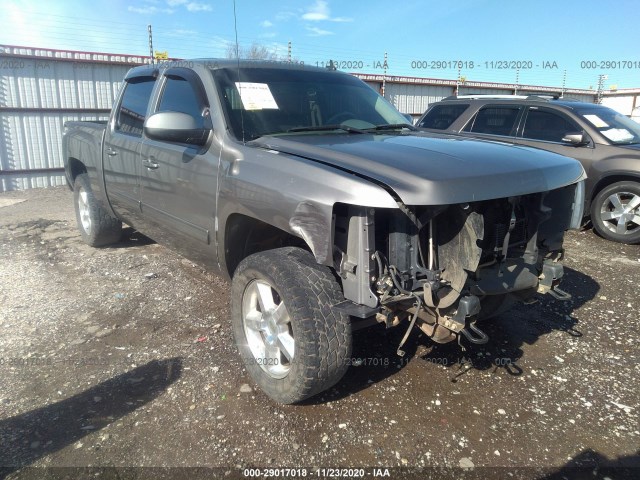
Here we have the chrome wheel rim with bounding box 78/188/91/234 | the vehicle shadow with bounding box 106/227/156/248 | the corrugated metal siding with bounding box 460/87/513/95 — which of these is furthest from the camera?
the corrugated metal siding with bounding box 460/87/513/95

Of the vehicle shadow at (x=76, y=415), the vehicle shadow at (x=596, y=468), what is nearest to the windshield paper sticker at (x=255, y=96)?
the vehicle shadow at (x=76, y=415)

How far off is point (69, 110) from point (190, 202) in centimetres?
855

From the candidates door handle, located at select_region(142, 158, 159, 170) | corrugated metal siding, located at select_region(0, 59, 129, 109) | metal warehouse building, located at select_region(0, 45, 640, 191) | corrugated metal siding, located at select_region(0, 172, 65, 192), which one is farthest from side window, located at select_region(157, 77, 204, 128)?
corrugated metal siding, located at select_region(0, 172, 65, 192)

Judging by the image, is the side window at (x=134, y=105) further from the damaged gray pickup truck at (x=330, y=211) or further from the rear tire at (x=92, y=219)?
the rear tire at (x=92, y=219)

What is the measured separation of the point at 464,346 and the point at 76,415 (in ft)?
8.52

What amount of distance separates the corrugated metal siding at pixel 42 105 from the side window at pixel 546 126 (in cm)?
790

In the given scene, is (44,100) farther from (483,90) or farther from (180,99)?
(483,90)

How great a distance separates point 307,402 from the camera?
2881mm

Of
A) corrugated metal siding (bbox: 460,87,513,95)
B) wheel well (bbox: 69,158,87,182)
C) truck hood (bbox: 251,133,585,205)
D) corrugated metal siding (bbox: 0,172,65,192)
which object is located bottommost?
corrugated metal siding (bbox: 0,172,65,192)

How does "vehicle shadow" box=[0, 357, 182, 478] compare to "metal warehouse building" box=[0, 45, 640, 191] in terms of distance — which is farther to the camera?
"metal warehouse building" box=[0, 45, 640, 191]

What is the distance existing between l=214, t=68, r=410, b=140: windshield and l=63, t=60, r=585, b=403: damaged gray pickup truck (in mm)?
12

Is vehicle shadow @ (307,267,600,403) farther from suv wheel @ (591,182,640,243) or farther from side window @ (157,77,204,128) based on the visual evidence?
Answer: suv wheel @ (591,182,640,243)

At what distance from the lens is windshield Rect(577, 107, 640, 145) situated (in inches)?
259

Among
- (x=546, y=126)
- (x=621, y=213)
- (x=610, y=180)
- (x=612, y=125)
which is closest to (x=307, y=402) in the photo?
(x=621, y=213)
